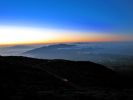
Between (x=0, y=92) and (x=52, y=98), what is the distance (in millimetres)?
6439

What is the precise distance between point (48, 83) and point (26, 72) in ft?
42.3

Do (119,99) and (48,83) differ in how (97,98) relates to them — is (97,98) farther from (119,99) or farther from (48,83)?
(48,83)

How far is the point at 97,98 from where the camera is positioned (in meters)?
34.5

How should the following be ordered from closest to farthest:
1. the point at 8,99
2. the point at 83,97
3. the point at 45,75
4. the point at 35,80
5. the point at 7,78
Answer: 1. the point at 8,99
2. the point at 83,97
3. the point at 7,78
4. the point at 35,80
5. the point at 45,75

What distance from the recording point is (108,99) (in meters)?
34.5

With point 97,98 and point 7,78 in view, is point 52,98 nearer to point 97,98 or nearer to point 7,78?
point 97,98

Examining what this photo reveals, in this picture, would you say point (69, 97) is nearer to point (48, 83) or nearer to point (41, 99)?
point (41, 99)

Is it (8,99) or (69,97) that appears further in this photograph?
(69,97)

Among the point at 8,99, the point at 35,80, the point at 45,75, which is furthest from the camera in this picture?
the point at 45,75

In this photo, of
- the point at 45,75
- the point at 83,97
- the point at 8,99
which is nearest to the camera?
the point at 8,99

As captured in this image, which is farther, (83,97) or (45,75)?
(45,75)

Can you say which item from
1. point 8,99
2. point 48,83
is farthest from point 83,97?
point 48,83

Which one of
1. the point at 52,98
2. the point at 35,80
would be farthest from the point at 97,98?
the point at 35,80

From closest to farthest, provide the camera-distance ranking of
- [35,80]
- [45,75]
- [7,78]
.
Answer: [7,78]
[35,80]
[45,75]
